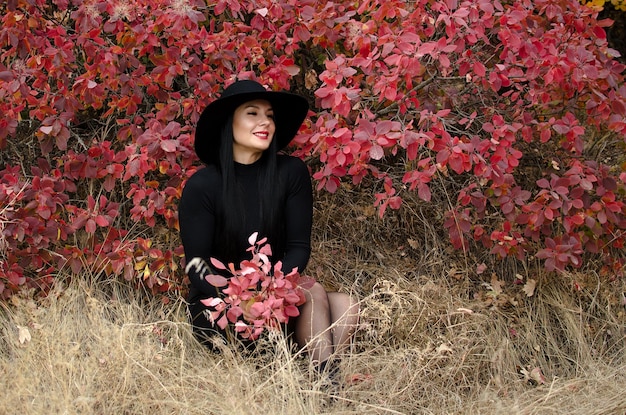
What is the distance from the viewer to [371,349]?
3260 mm

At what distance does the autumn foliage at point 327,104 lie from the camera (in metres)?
3.25

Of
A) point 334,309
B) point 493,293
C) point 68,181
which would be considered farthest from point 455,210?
point 68,181

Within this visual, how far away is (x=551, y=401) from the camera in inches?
120

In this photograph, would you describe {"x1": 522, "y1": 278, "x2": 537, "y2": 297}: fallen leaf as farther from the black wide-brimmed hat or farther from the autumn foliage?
the black wide-brimmed hat

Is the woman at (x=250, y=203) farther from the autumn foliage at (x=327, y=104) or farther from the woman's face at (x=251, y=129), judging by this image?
the autumn foliage at (x=327, y=104)

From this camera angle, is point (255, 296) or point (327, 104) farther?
point (327, 104)

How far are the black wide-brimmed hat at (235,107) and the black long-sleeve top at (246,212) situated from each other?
89 millimetres

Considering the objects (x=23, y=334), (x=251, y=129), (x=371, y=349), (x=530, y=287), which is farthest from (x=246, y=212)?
(x=530, y=287)

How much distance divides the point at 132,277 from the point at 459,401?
4.85 ft

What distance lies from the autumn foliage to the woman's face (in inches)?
7.4

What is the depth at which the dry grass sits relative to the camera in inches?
110

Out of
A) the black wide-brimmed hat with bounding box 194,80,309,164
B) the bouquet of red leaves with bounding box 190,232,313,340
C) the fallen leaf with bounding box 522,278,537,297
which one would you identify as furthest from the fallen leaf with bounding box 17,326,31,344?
the fallen leaf with bounding box 522,278,537,297

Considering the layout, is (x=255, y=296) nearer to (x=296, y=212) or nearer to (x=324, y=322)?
(x=324, y=322)

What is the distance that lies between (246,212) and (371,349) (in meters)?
0.71
